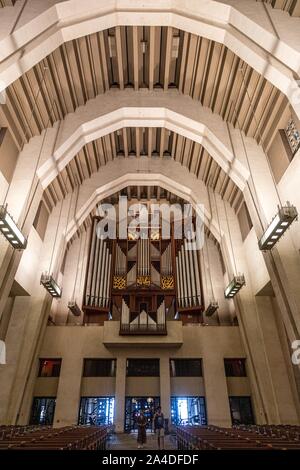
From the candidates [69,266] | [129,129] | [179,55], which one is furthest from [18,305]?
[179,55]

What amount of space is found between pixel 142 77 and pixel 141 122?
5.80 feet

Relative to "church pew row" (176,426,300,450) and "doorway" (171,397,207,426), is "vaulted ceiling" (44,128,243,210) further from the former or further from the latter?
"church pew row" (176,426,300,450)

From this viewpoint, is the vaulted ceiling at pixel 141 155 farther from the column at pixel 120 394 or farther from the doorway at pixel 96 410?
the doorway at pixel 96 410

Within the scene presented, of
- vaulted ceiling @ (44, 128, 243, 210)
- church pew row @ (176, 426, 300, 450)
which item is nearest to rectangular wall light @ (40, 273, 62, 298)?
vaulted ceiling @ (44, 128, 243, 210)

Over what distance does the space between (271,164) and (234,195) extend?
393 cm

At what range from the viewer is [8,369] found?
11984mm

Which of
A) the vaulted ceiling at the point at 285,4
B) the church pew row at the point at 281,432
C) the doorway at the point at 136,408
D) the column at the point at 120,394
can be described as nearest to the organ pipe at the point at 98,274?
the column at the point at 120,394

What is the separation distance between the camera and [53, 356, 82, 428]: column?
533 inches

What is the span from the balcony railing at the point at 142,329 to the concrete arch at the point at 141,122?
7472mm

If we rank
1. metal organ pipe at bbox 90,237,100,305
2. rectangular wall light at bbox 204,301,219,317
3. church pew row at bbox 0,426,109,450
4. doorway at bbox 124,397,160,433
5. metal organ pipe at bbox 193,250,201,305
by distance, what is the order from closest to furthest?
church pew row at bbox 0,426,109,450 < doorway at bbox 124,397,160,433 < rectangular wall light at bbox 204,301,219,317 < metal organ pipe at bbox 90,237,100,305 < metal organ pipe at bbox 193,250,201,305

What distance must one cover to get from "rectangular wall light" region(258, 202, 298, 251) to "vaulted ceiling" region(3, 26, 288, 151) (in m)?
4.48

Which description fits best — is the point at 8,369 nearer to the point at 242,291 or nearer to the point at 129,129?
the point at 242,291

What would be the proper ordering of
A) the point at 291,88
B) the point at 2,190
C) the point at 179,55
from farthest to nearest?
the point at 179,55
the point at 2,190
the point at 291,88
